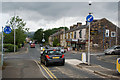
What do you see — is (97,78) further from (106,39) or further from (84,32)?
(106,39)

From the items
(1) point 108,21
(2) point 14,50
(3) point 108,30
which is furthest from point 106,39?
(2) point 14,50

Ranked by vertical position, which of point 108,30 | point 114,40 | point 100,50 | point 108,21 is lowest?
point 100,50

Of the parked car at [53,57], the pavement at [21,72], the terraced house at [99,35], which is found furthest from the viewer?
the terraced house at [99,35]

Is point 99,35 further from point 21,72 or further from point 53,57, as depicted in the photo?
point 21,72

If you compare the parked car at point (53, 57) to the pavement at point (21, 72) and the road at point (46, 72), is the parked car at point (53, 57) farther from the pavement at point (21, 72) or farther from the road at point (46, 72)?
the pavement at point (21, 72)

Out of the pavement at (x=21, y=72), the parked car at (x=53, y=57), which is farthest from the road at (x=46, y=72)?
the parked car at (x=53, y=57)

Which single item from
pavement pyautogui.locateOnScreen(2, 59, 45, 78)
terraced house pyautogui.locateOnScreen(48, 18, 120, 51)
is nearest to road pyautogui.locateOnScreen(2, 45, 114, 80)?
pavement pyautogui.locateOnScreen(2, 59, 45, 78)

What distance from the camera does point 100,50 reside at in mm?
37656

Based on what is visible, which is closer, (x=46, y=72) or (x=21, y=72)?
(x=21, y=72)

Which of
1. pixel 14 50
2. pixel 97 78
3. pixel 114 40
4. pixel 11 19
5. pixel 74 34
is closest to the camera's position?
pixel 97 78

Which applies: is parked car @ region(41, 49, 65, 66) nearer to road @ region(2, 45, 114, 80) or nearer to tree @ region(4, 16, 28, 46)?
road @ region(2, 45, 114, 80)

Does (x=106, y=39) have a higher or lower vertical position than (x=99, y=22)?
lower

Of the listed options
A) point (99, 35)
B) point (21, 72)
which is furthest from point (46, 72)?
point (99, 35)

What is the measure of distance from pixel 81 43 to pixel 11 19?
19.5 m
